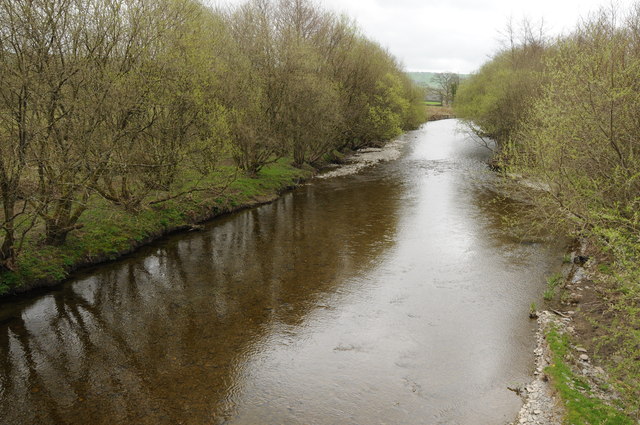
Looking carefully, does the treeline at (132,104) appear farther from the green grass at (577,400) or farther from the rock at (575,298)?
the rock at (575,298)

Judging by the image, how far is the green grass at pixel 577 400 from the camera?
9.51 meters

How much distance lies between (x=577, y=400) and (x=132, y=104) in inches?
814

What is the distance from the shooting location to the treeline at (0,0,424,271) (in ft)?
51.7

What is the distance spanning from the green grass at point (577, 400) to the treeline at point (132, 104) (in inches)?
660

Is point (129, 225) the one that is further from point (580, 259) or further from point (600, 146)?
point (580, 259)

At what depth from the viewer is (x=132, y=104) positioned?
1997 centimetres

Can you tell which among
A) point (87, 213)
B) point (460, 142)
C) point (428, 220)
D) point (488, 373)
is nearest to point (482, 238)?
point (428, 220)

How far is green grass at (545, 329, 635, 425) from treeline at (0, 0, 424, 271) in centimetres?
1676

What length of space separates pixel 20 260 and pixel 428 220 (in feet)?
73.4

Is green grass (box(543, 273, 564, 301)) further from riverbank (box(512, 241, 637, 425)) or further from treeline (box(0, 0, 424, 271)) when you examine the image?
treeline (box(0, 0, 424, 271))

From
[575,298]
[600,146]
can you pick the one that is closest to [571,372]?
[575,298]

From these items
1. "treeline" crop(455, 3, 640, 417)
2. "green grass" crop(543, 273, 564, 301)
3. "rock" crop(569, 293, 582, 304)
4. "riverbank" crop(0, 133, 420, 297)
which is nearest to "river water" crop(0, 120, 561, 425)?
"green grass" crop(543, 273, 564, 301)

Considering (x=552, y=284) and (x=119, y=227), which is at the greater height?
(x=119, y=227)

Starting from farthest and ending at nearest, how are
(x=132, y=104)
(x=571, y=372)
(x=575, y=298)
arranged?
1. (x=132, y=104)
2. (x=575, y=298)
3. (x=571, y=372)
